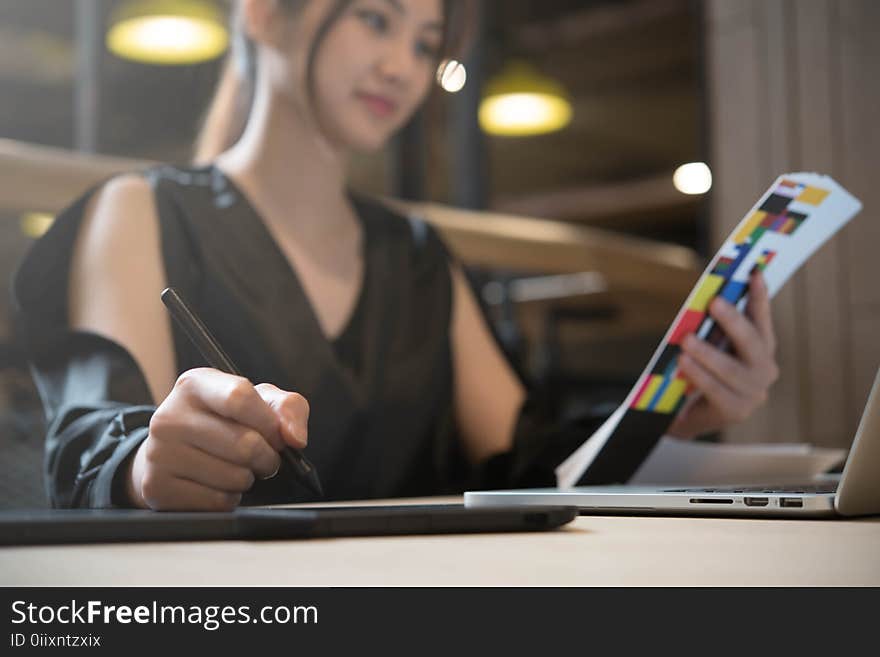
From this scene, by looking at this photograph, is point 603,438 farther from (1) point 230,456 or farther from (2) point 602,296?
(2) point 602,296

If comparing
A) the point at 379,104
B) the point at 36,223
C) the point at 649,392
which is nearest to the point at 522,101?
the point at 379,104

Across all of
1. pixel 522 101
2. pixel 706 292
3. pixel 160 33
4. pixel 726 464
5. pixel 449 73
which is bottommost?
pixel 726 464

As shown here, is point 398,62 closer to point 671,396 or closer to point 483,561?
point 671,396

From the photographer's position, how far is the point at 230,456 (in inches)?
14.9

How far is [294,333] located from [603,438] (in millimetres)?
281

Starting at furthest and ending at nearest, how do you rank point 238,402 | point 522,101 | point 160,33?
point 522,101
point 160,33
point 238,402

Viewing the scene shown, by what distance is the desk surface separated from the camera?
229 mm

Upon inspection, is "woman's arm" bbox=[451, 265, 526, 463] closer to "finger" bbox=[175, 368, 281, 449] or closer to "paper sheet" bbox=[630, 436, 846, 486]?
"paper sheet" bbox=[630, 436, 846, 486]

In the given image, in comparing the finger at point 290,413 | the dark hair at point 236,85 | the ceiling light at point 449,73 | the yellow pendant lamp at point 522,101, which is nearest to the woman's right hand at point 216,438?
the finger at point 290,413

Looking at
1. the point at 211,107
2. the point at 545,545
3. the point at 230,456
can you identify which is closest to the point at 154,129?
the point at 211,107

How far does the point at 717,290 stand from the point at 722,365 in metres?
0.11

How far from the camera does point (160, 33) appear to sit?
1.31 m

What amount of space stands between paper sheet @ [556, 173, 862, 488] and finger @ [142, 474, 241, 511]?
0.26 metres

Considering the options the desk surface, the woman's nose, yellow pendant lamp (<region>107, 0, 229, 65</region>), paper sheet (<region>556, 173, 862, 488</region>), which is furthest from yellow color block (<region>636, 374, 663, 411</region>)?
yellow pendant lamp (<region>107, 0, 229, 65</region>)
